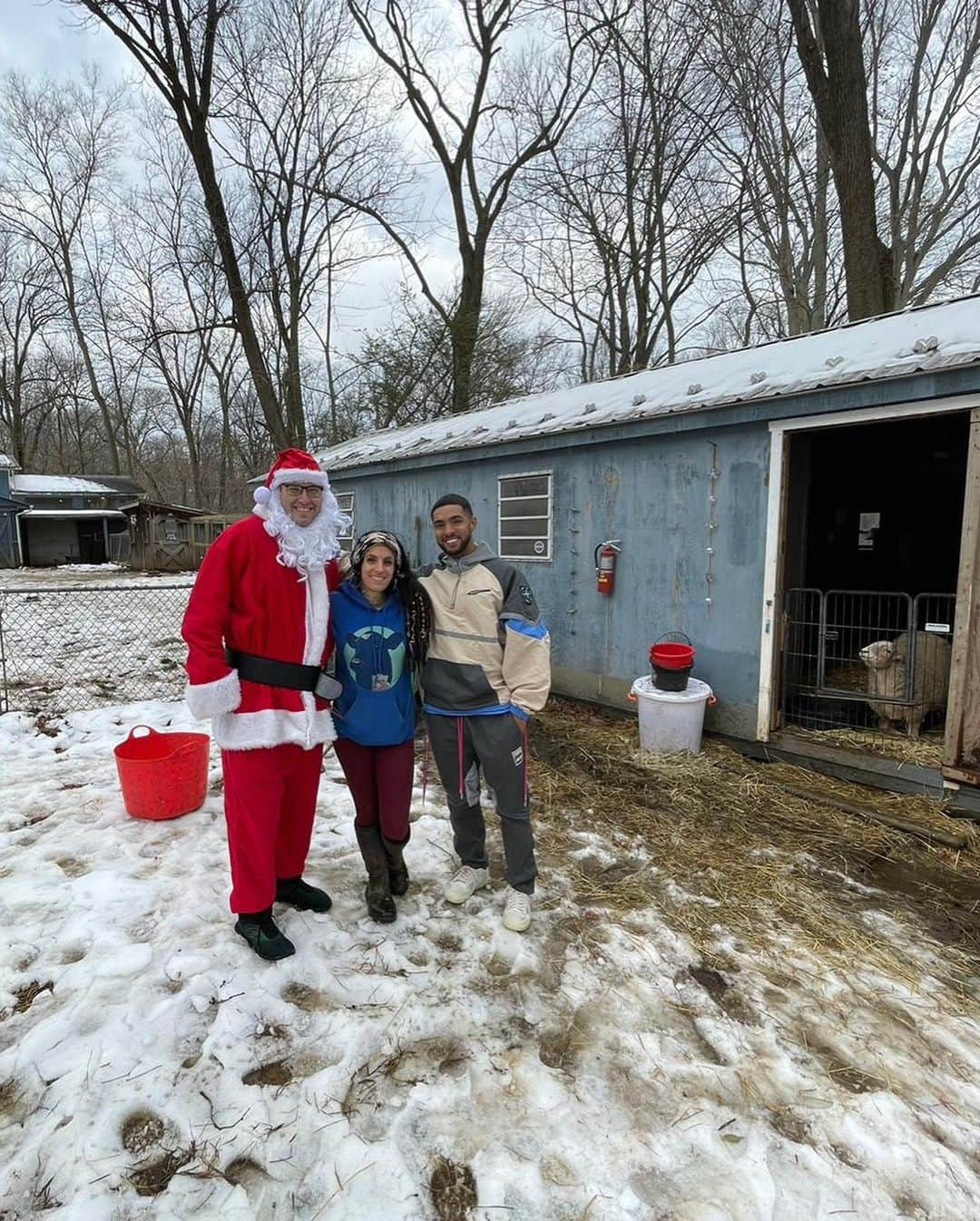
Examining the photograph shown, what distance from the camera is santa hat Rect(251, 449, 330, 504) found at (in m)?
2.37

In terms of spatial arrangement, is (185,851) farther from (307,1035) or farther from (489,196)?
(489,196)

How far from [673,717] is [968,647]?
1797mm

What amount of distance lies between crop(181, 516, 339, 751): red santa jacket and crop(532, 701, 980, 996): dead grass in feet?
5.10

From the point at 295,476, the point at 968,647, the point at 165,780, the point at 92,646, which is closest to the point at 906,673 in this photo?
the point at 968,647

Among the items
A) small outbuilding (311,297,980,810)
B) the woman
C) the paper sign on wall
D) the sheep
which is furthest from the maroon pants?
the paper sign on wall

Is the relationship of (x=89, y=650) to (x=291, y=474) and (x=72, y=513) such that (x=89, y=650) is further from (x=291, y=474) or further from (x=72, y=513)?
(x=72, y=513)

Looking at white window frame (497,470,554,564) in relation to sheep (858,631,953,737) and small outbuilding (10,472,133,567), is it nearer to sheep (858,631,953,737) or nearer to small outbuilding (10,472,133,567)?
sheep (858,631,953,737)

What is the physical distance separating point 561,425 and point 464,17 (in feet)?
49.3

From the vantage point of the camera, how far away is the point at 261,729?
7.48ft

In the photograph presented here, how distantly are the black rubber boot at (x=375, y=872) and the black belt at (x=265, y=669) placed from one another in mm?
742

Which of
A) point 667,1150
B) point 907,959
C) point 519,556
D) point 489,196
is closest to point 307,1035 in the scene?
point 667,1150

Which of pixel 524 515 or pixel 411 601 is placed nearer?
pixel 411 601

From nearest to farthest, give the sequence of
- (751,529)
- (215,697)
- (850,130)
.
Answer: (215,697)
(751,529)
(850,130)

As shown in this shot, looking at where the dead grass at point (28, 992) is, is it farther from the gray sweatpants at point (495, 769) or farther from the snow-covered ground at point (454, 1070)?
the gray sweatpants at point (495, 769)
